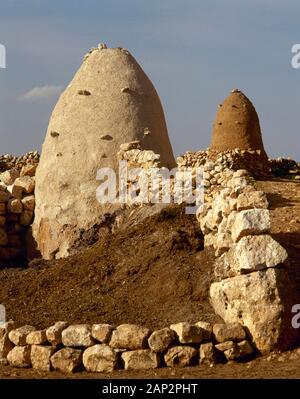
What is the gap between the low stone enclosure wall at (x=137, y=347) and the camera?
809 cm

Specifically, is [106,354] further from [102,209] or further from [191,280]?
[102,209]

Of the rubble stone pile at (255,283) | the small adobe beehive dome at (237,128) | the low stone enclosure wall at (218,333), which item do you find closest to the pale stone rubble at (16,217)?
the low stone enclosure wall at (218,333)

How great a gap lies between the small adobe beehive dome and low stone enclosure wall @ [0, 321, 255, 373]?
48.3 feet

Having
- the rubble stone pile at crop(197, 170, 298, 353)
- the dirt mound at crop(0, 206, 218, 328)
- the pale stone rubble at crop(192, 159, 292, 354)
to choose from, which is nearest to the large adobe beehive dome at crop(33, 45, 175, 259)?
the dirt mound at crop(0, 206, 218, 328)

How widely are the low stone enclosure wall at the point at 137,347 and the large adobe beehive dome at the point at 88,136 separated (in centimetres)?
438

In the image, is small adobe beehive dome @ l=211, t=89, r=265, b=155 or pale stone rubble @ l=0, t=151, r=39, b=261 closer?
pale stone rubble @ l=0, t=151, r=39, b=261

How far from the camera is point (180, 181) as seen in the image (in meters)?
11.8

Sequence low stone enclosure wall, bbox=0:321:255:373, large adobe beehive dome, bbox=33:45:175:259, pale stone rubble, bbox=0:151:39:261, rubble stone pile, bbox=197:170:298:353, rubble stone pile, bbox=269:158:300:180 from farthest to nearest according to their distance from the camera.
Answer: rubble stone pile, bbox=269:158:300:180
pale stone rubble, bbox=0:151:39:261
large adobe beehive dome, bbox=33:45:175:259
rubble stone pile, bbox=197:170:298:353
low stone enclosure wall, bbox=0:321:255:373

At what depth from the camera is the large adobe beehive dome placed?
13.1m

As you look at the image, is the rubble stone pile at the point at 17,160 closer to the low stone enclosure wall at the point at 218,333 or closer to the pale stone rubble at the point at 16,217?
the pale stone rubble at the point at 16,217

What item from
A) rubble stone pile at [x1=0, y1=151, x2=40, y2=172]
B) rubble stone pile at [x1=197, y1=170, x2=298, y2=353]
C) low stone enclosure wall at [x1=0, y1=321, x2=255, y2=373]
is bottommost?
low stone enclosure wall at [x1=0, y1=321, x2=255, y2=373]

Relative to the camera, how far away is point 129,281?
9.91m

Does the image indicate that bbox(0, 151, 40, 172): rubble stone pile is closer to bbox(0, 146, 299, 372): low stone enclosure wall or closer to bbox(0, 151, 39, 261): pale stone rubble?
bbox(0, 151, 39, 261): pale stone rubble

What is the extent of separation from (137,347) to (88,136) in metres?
6.01
